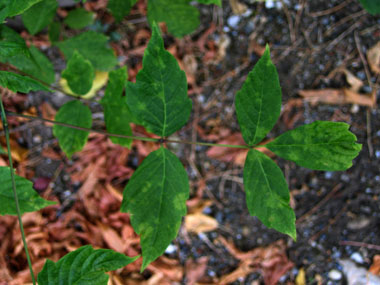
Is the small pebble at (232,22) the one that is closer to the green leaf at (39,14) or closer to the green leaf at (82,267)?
the green leaf at (39,14)

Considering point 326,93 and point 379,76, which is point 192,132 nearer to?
point 326,93

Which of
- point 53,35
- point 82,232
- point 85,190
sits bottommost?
point 82,232

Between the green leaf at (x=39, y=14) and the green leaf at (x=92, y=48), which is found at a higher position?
the green leaf at (x=39, y=14)

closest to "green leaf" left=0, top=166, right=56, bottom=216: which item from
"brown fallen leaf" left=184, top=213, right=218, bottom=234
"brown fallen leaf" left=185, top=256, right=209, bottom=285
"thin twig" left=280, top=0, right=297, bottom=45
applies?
"brown fallen leaf" left=184, top=213, right=218, bottom=234

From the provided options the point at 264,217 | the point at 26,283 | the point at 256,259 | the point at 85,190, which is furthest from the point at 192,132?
the point at 26,283

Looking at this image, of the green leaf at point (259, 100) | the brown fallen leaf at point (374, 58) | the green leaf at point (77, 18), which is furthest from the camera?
the brown fallen leaf at point (374, 58)

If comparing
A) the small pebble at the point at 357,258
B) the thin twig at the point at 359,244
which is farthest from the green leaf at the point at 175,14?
the small pebble at the point at 357,258

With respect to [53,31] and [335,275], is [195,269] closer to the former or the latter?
[335,275]

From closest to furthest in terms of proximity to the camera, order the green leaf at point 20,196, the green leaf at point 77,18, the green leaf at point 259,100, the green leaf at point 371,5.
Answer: the green leaf at point 259,100 < the green leaf at point 20,196 < the green leaf at point 371,5 < the green leaf at point 77,18
